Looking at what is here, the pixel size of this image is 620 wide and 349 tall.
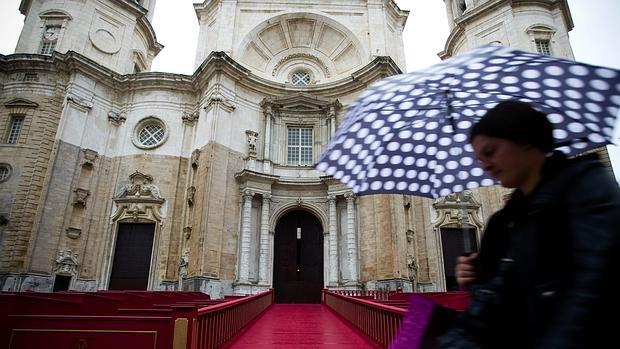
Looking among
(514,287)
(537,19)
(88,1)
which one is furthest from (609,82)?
(88,1)

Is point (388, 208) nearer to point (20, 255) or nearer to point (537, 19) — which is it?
point (537, 19)

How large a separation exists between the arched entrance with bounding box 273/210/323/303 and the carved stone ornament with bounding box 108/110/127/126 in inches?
406

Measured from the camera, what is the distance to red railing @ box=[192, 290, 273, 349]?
4336 millimetres

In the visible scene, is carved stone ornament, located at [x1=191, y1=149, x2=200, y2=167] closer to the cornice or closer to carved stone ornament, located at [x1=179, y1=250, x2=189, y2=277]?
the cornice

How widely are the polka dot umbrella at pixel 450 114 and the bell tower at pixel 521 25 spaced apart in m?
18.6

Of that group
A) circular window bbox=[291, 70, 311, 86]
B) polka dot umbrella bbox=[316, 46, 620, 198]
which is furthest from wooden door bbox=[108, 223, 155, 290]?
polka dot umbrella bbox=[316, 46, 620, 198]

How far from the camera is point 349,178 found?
2.98 meters

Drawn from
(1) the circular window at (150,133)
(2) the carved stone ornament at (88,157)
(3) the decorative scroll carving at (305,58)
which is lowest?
(2) the carved stone ornament at (88,157)

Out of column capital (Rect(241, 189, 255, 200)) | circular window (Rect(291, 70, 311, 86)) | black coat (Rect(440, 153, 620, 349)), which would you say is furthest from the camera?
circular window (Rect(291, 70, 311, 86))

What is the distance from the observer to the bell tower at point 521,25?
18.0 meters

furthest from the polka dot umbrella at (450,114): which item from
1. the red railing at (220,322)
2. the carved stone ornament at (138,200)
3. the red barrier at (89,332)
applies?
the carved stone ornament at (138,200)

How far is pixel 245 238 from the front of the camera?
16.3 m

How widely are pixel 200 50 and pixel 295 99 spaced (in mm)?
7223

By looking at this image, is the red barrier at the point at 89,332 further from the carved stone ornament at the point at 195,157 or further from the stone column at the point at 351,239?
the carved stone ornament at the point at 195,157
